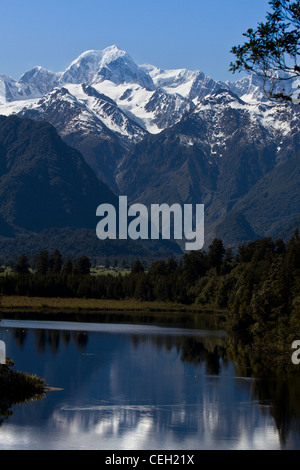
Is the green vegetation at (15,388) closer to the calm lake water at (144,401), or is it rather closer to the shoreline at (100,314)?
the calm lake water at (144,401)

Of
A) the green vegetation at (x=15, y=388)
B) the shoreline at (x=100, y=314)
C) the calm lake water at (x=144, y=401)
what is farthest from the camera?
the shoreline at (x=100, y=314)

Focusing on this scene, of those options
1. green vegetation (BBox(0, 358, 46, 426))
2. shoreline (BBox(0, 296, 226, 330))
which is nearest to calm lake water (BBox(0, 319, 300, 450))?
green vegetation (BBox(0, 358, 46, 426))

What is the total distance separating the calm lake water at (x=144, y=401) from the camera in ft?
172

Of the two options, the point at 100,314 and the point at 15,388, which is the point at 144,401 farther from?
the point at 100,314

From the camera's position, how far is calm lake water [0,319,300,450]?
52281 millimetres

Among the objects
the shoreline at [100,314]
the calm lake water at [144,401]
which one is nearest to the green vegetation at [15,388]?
the calm lake water at [144,401]

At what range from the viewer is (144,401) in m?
66.4

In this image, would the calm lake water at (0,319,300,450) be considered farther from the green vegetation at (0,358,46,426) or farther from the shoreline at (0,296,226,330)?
the shoreline at (0,296,226,330)

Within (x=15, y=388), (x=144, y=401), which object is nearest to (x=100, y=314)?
(x=144, y=401)

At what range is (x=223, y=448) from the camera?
5094cm

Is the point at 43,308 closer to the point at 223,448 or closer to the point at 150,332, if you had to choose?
the point at 150,332
